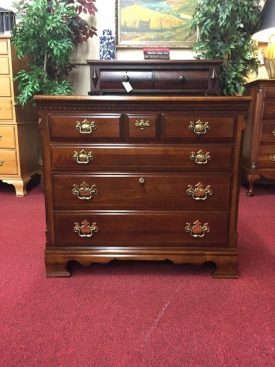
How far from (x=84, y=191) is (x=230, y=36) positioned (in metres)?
1.84

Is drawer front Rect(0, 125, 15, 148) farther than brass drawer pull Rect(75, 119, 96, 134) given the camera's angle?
Yes

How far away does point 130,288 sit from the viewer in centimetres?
136

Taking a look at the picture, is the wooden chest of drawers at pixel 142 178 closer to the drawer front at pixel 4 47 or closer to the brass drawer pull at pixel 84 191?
the brass drawer pull at pixel 84 191

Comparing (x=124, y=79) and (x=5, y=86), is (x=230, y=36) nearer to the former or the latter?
(x=124, y=79)

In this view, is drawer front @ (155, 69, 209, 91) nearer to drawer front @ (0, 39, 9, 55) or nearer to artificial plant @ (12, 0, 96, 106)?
artificial plant @ (12, 0, 96, 106)

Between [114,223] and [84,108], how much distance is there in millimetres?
507

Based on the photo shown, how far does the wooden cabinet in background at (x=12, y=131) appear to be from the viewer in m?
2.43

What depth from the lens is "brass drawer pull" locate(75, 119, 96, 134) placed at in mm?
1315

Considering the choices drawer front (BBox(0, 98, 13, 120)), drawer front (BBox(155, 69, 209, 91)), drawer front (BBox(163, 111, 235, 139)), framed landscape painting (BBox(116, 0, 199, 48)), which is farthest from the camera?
framed landscape painting (BBox(116, 0, 199, 48))

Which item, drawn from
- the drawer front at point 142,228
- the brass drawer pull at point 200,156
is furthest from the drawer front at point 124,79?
the drawer front at point 142,228

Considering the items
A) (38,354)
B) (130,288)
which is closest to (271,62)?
(130,288)

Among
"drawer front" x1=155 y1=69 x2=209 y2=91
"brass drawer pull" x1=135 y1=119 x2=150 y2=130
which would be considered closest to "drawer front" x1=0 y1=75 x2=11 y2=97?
"drawer front" x1=155 y1=69 x2=209 y2=91

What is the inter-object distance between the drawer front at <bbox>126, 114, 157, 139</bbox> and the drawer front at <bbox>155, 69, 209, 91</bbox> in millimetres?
631

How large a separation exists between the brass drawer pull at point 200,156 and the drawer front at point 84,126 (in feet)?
1.07
